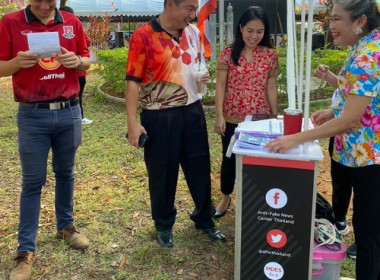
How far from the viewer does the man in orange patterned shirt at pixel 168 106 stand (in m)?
2.61

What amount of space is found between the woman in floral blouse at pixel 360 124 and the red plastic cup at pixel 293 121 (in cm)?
10

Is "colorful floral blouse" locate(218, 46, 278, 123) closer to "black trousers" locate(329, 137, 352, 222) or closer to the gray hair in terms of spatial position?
"black trousers" locate(329, 137, 352, 222)

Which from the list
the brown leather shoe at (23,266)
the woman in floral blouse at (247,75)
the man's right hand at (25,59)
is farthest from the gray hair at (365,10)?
the brown leather shoe at (23,266)

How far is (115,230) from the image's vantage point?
10.8 ft

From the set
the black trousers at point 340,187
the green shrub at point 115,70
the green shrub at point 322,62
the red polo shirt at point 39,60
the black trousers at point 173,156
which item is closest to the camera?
the red polo shirt at point 39,60

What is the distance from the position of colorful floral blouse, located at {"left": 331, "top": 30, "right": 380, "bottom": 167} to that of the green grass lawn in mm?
963

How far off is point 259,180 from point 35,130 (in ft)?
4.62

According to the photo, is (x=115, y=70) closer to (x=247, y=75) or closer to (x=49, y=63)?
(x=247, y=75)

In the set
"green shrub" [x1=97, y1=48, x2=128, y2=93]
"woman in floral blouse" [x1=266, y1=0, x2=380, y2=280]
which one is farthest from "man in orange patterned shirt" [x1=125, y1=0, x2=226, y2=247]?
"green shrub" [x1=97, y1=48, x2=128, y2=93]

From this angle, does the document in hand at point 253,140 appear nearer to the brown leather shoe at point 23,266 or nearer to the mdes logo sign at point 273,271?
the mdes logo sign at point 273,271

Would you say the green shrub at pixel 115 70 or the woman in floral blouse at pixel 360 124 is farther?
the green shrub at pixel 115 70

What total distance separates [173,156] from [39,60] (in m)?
1.05

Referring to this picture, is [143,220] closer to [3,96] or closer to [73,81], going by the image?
[73,81]

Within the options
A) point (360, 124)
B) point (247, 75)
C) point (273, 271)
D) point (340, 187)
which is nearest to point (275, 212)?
point (273, 271)
